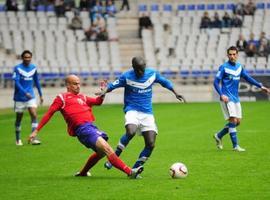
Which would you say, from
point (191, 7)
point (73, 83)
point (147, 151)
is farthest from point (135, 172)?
point (191, 7)

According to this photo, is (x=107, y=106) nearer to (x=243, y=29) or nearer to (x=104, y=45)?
(x=104, y=45)

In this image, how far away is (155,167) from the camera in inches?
610

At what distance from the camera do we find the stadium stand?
4209cm

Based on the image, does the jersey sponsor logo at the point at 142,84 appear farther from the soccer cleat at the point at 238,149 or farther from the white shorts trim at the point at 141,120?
the soccer cleat at the point at 238,149

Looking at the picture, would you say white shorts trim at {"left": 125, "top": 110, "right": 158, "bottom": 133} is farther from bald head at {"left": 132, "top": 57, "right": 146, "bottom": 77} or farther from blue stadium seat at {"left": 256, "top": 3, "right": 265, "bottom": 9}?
blue stadium seat at {"left": 256, "top": 3, "right": 265, "bottom": 9}

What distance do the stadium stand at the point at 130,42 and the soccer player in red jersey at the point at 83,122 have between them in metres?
26.9

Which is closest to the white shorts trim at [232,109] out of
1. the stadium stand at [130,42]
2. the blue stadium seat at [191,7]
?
the stadium stand at [130,42]

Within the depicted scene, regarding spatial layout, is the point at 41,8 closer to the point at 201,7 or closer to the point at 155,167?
the point at 201,7

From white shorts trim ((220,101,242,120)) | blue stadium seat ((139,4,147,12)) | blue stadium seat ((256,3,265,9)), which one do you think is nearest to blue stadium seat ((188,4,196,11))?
blue stadium seat ((139,4,147,12))

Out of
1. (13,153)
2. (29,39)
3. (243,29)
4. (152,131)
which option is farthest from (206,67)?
(152,131)

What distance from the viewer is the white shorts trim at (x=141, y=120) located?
14289mm

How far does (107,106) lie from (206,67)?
696cm

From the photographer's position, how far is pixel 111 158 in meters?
13.6

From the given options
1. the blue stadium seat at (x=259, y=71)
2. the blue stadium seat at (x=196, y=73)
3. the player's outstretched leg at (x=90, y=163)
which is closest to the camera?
the player's outstretched leg at (x=90, y=163)
